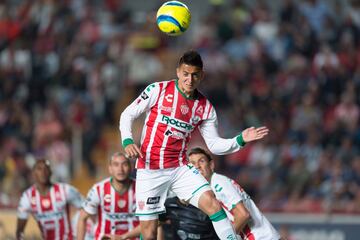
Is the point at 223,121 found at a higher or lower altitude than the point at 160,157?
higher

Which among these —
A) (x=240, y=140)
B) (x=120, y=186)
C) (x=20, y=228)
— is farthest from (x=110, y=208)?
(x=240, y=140)

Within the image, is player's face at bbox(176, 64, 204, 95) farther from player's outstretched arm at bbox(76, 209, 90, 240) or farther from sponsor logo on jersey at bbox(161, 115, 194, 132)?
player's outstretched arm at bbox(76, 209, 90, 240)

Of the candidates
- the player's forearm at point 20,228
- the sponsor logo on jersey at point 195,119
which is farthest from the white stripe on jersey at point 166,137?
the player's forearm at point 20,228

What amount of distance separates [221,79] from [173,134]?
10118 mm

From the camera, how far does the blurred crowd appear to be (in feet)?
60.4

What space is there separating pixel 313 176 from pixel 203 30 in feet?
16.9

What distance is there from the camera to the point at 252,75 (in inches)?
805

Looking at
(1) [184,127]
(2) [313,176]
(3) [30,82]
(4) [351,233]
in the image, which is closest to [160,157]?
(1) [184,127]

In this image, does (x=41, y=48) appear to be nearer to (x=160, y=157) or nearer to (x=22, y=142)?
(x=22, y=142)

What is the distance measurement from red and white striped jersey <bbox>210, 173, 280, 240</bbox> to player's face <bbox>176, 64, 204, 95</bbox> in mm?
1237

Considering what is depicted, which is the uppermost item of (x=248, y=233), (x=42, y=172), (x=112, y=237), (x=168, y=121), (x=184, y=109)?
(x=42, y=172)

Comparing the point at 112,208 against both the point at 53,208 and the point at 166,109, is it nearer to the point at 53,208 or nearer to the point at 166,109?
the point at 53,208

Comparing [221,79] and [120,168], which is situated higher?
[221,79]

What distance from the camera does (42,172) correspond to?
12.9 m
